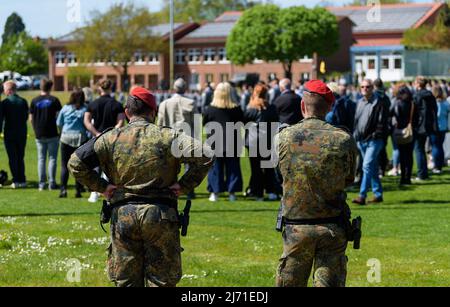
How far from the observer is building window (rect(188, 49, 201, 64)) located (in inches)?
4560

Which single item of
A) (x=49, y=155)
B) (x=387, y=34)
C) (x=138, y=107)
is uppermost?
(x=387, y=34)

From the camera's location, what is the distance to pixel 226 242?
11633mm

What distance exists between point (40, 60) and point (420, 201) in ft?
298

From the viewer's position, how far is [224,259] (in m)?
10.5

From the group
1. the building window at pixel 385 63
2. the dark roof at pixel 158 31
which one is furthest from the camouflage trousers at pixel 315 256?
the dark roof at pixel 158 31

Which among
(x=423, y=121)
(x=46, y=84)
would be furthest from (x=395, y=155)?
(x=46, y=84)

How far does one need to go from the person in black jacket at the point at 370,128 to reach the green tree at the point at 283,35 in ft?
287

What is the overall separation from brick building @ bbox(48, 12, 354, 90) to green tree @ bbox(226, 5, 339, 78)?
544cm

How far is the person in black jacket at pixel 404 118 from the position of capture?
60.0 feet

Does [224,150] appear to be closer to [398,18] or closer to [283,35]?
[283,35]

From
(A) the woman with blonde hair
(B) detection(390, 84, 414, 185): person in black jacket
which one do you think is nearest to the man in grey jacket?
(A) the woman with blonde hair

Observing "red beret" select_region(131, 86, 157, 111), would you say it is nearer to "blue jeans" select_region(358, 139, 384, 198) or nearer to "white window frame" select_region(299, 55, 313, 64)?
"blue jeans" select_region(358, 139, 384, 198)

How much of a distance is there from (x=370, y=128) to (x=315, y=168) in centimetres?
845

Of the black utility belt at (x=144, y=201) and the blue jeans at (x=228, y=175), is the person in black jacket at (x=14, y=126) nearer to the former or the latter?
the blue jeans at (x=228, y=175)
